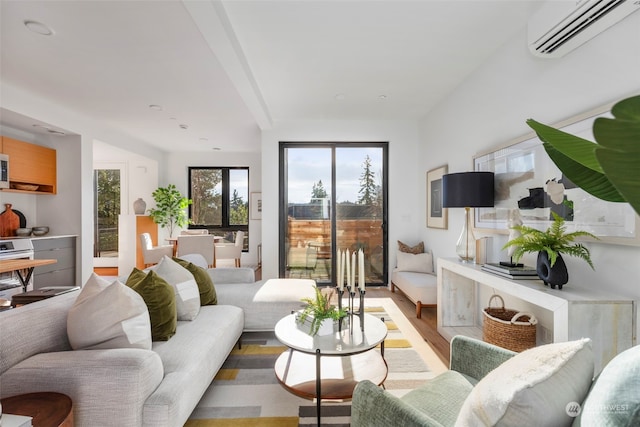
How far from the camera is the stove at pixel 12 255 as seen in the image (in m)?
3.43

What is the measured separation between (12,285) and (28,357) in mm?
3185

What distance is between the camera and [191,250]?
5.15m

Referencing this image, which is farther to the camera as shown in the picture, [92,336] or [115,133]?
[115,133]

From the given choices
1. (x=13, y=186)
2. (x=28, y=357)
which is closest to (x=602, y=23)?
(x=28, y=357)

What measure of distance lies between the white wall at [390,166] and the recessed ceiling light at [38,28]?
266 cm

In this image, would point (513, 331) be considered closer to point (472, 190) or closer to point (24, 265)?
point (472, 190)

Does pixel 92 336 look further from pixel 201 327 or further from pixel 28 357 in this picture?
pixel 201 327

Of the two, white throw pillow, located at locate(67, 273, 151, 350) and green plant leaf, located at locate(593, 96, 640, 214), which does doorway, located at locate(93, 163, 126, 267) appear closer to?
white throw pillow, located at locate(67, 273, 151, 350)

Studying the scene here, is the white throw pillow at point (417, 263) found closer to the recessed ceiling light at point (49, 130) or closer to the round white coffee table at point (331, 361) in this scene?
the round white coffee table at point (331, 361)

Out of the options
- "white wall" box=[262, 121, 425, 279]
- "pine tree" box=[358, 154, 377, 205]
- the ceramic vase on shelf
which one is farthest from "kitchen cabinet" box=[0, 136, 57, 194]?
"pine tree" box=[358, 154, 377, 205]

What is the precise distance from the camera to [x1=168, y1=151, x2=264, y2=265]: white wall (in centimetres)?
691

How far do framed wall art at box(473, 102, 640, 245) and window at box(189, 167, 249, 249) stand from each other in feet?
17.8

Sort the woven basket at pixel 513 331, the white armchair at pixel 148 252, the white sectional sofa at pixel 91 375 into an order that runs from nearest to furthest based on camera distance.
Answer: the white sectional sofa at pixel 91 375
the woven basket at pixel 513 331
the white armchair at pixel 148 252

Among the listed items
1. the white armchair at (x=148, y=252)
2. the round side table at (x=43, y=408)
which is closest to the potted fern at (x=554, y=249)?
the round side table at (x=43, y=408)
